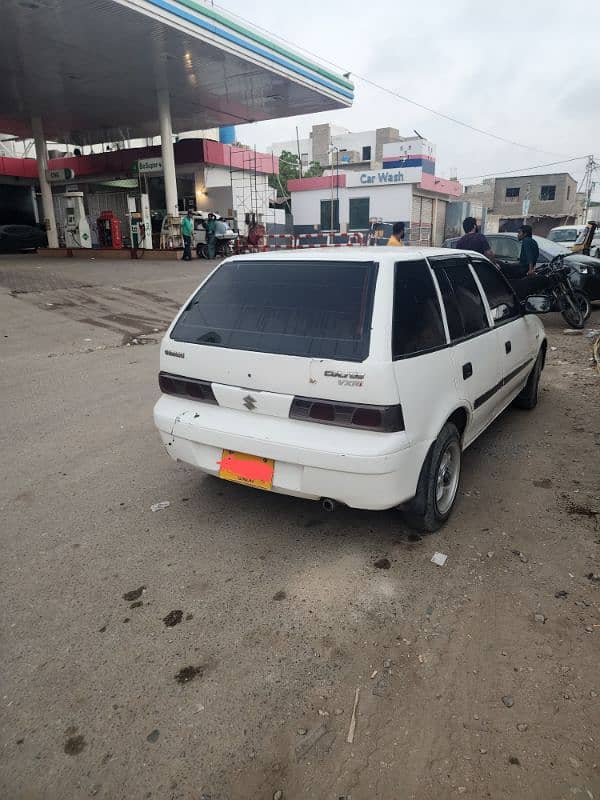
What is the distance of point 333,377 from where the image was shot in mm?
2814

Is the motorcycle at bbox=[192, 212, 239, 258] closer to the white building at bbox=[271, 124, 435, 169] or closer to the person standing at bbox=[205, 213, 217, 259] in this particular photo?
the person standing at bbox=[205, 213, 217, 259]

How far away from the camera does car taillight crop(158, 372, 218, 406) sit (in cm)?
327

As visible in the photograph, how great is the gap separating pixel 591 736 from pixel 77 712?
1.92 meters

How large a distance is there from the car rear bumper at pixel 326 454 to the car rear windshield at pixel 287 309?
15.8 inches

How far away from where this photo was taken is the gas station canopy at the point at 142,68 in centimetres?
1434

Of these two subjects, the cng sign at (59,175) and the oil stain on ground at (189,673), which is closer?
the oil stain on ground at (189,673)

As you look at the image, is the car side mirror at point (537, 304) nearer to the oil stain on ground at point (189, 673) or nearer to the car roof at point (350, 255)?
the car roof at point (350, 255)

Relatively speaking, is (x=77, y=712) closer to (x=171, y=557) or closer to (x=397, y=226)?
(x=171, y=557)

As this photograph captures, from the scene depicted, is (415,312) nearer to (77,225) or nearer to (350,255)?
(350,255)

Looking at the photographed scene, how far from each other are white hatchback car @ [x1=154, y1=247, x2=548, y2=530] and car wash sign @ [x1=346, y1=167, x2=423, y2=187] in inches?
1223

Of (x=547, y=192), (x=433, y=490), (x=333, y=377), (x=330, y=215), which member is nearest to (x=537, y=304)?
(x=433, y=490)

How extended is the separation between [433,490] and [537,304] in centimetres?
232

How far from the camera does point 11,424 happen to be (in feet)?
17.3

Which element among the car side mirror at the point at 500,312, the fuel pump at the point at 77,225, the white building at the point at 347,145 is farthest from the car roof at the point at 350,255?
the white building at the point at 347,145
